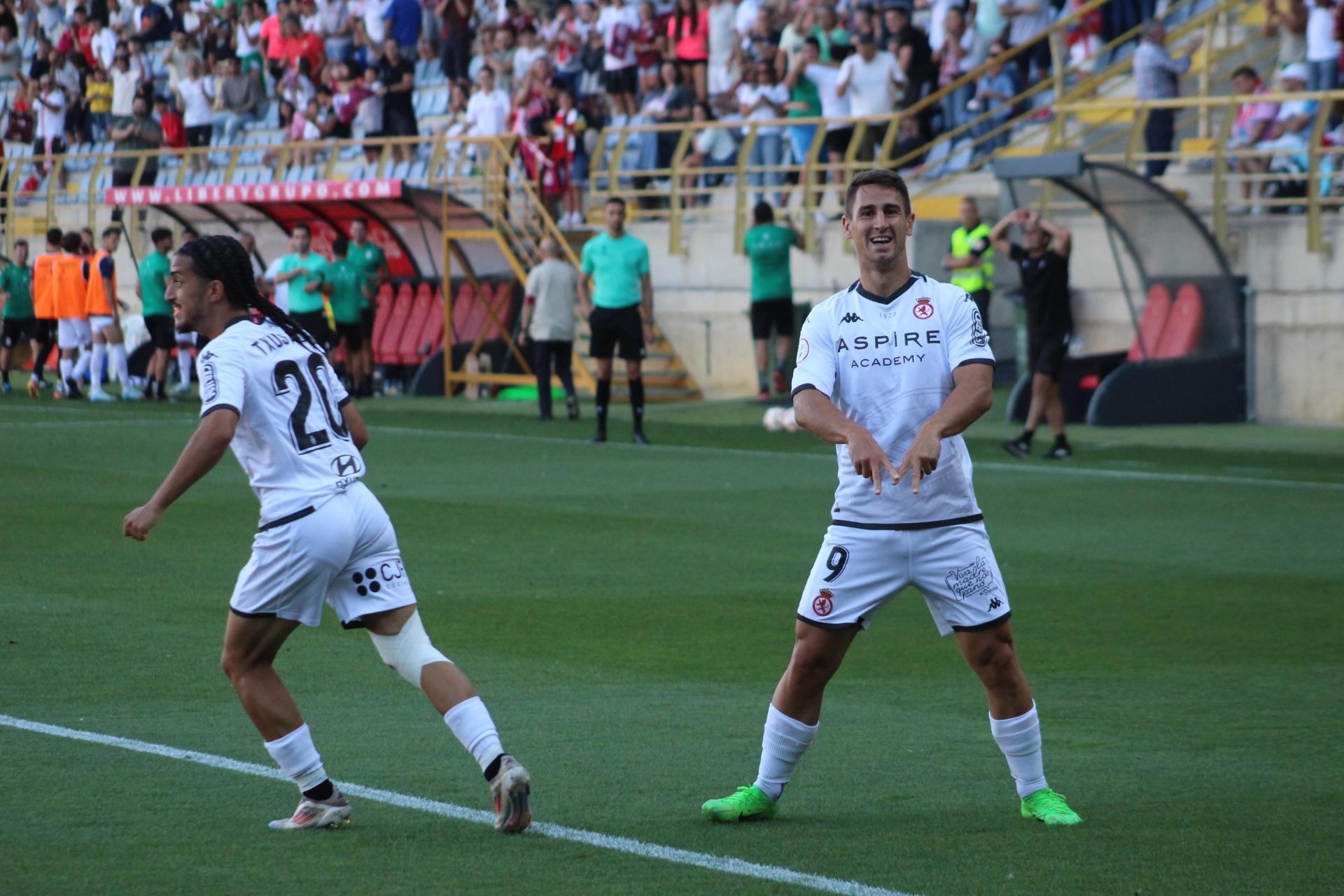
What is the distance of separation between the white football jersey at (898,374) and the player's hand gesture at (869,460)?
17 centimetres

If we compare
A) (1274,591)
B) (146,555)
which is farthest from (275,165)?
(1274,591)

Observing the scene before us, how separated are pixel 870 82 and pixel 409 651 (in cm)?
2001

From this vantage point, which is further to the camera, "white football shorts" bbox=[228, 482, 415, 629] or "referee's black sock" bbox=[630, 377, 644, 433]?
"referee's black sock" bbox=[630, 377, 644, 433]

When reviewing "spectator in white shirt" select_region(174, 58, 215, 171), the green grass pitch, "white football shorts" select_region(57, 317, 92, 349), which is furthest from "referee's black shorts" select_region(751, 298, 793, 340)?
"spectator in white shirt" select_region(174, 58, 215, 171)

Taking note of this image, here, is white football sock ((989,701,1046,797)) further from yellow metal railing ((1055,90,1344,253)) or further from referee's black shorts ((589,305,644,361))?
yellow metal railing ((1055,90,1344,253))

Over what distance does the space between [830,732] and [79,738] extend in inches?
104

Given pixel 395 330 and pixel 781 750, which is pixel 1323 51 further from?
pixel 781 750

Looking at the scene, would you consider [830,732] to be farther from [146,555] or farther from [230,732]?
[146,555]

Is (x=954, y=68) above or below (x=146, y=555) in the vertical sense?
above

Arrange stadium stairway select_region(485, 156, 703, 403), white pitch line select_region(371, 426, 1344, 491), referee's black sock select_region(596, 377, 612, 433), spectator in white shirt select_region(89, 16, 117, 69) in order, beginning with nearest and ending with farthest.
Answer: white pitch line select_region(371, 426, 1344, 491) → referee's black sock select_region(596, 377, 612, 433) → stadium stairway select_region(485, 156, 703, 403) → spectator in white shirt select_region(89, 16, 117, 69)

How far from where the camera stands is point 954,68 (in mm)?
25469

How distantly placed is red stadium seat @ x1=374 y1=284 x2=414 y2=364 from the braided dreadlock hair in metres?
22.8

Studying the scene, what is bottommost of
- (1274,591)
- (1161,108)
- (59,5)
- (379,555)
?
(1274,591)

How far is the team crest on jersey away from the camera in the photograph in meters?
5.73
